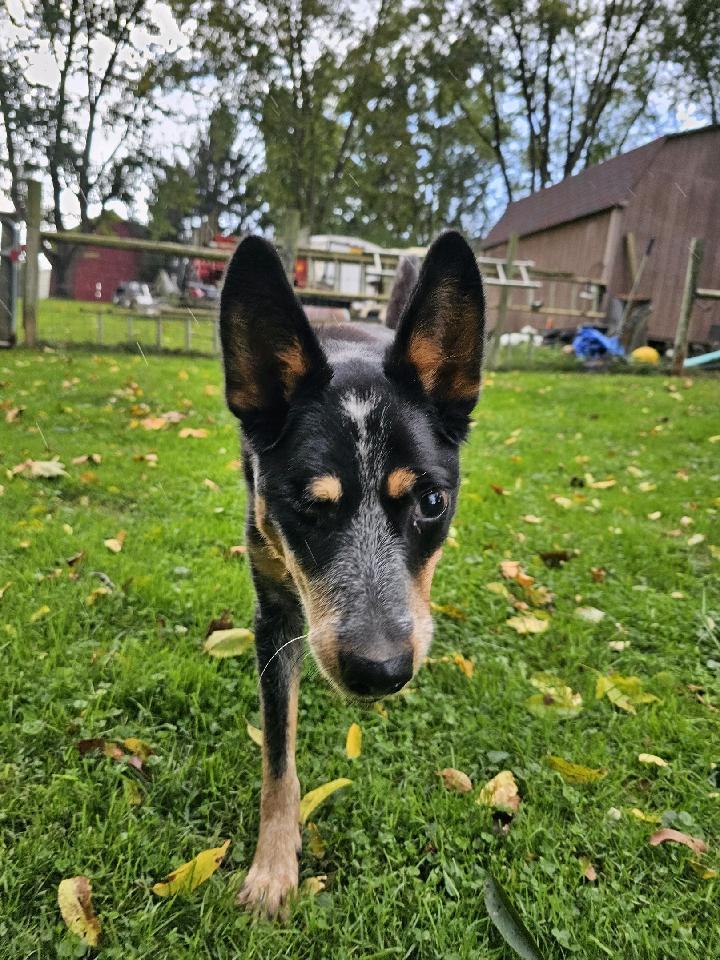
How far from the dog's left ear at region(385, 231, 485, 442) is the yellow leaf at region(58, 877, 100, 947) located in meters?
1.82

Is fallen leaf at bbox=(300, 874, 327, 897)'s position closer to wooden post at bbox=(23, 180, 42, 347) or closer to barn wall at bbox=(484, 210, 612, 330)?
wooden post at bbox=(23, 180, 42, 347)

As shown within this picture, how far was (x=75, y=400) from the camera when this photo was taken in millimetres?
7484

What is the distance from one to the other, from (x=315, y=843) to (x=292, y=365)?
162cm

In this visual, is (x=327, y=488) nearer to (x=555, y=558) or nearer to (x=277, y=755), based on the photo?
(x=277, y=755)

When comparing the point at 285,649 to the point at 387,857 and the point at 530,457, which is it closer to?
the point at 387,857

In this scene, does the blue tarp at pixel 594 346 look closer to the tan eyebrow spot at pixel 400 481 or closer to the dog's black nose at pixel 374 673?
the tan eyebrow spot at pixel 400 481

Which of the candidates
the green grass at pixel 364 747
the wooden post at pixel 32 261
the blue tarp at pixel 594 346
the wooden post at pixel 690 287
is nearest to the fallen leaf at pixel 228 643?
the green grass at pixel 364 747

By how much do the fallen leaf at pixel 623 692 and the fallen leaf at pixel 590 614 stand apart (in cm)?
61

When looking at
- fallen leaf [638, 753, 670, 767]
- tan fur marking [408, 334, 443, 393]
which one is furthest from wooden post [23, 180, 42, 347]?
fallen leaf [638, 753, 670, 767]

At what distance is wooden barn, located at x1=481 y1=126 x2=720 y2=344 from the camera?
661 inches

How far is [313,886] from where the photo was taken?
2.03 m

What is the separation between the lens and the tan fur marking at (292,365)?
7.14 feet

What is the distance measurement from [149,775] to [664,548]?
3.67 metres

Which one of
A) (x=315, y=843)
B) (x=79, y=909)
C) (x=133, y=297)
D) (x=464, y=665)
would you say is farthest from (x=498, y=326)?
(x=79, y=909)
